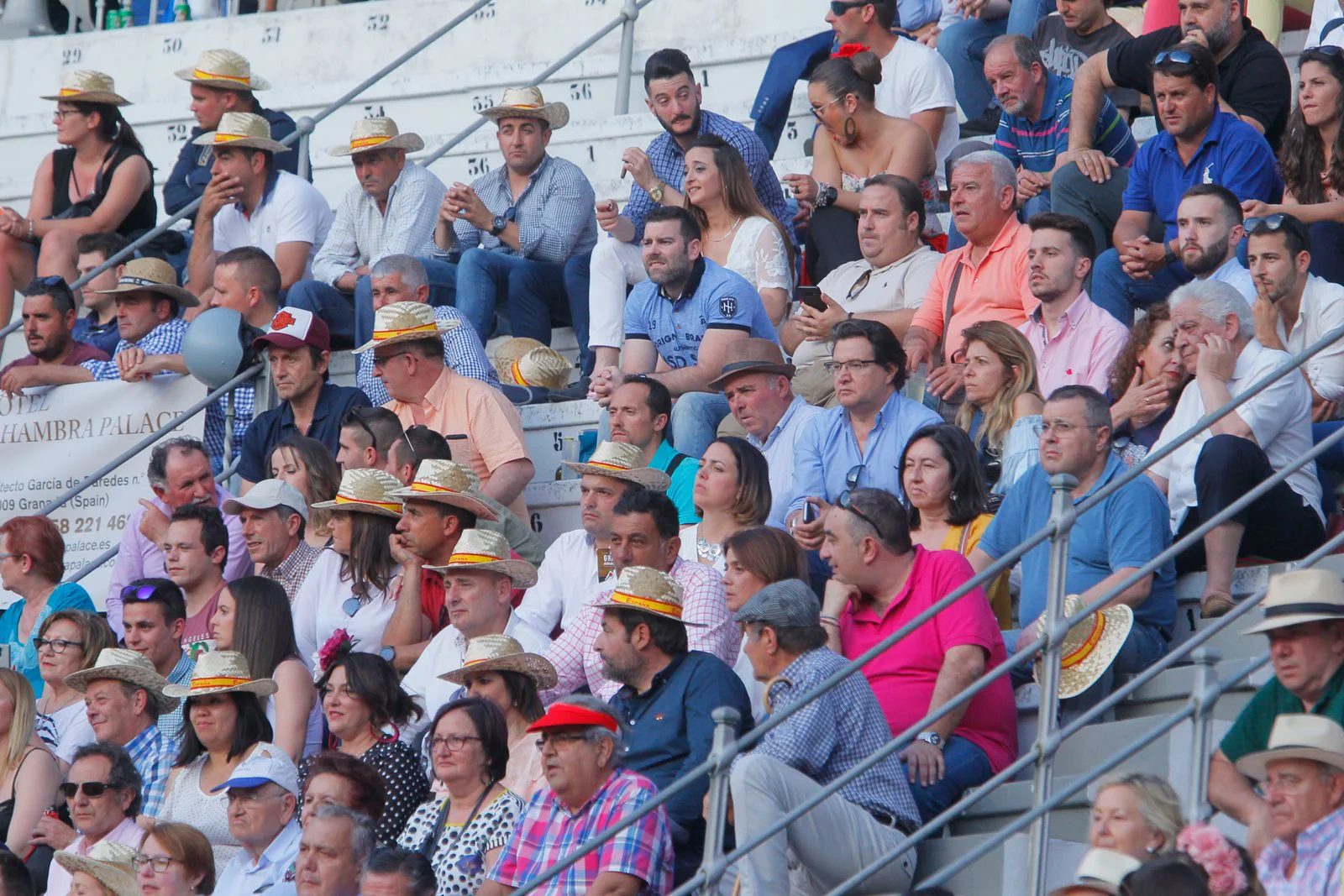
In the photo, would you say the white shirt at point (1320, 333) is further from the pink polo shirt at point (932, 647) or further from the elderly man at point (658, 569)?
the elderly man at point (658, 569)

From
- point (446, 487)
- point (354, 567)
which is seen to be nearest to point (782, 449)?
point (446, 487)

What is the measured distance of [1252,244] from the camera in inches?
341

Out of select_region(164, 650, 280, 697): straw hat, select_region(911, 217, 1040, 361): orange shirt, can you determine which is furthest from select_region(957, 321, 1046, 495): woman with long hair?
select_region(164, 650, 280, 697): straw hat

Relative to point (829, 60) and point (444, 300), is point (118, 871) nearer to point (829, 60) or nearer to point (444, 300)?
point (444, 300)

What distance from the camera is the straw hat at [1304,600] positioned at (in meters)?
6.26

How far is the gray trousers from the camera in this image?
671 cm

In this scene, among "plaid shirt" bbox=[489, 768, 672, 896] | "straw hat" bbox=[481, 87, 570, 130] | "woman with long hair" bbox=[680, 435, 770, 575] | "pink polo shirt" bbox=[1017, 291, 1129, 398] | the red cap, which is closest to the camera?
"plaid shirt" bbox=[489, 768, 672, 896]

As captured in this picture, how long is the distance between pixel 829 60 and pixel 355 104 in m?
4.05

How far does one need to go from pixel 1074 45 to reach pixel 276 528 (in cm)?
449

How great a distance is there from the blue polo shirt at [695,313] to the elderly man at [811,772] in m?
2.83

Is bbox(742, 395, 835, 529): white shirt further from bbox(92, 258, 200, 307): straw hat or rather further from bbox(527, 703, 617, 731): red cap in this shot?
bbox(92, 258, 200, 307): straw hat

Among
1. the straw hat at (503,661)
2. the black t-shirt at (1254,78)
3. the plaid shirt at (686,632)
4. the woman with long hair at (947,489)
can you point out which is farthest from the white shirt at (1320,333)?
the straw hat at (503,661)

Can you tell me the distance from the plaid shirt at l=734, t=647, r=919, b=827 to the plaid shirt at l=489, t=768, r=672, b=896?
1.08 ft

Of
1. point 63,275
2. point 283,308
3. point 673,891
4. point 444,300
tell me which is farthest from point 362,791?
point 63,275
